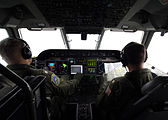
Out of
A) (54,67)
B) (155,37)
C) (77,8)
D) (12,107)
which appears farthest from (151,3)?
(54,67)

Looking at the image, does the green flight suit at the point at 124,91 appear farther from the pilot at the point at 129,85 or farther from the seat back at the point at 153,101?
the seat back at the point at 153,101

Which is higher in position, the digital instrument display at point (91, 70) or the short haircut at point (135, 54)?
the short haircut at point (135, 54)

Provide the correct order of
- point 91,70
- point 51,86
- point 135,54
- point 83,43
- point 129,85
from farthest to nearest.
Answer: point 83,43 < point 91,70 < point 51,86 < point 135,54 < point 129,85

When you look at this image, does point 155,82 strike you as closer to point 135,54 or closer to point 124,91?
point 124,91

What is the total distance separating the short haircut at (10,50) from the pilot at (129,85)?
41.1 inches

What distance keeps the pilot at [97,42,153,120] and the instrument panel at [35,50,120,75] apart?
48.1 inches

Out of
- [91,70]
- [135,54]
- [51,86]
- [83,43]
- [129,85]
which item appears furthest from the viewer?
[83,43]

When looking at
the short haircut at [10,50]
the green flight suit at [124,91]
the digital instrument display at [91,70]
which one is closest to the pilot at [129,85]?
the green flight suit at [124,91]

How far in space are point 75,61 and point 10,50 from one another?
1394 mm

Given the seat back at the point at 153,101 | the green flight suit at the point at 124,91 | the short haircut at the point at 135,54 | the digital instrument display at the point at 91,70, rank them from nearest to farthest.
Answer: the seat back at the point at 153,101
the green flight suit at the point at 124,91
the short haircut at the point at 135,54
the digital instrument display at the point at 91,70

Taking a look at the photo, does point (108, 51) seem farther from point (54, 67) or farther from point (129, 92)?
point (129, 92)

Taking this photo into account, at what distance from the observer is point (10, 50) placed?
108 centimetres

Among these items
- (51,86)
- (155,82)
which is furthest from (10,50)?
(155,82)

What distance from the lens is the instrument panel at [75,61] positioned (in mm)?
2338
